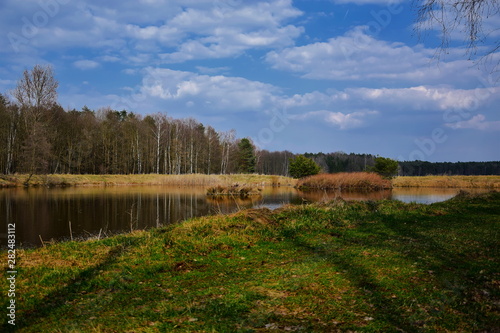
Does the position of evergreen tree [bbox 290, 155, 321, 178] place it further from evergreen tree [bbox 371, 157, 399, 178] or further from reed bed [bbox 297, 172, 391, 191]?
evergreen tree [bbox 371, 157, 399, 178]

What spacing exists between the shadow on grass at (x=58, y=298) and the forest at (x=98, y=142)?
3802 cm

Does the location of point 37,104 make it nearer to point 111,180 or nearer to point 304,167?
point 111,180

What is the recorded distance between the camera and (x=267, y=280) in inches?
210

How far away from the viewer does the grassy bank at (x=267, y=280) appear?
3.97 metres

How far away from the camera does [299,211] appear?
1127 cm

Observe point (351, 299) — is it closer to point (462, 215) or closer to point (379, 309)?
point (379, 309)

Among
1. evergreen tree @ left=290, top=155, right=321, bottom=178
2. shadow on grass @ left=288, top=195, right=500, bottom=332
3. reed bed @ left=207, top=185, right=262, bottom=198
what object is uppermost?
evergreen tree @ left=290, top=155, right=321, bottom=178

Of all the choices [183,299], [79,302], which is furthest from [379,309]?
[79,302]

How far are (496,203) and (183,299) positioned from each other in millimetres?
15202

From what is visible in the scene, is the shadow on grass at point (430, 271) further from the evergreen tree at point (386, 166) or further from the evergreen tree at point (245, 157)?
the evergreen tree at point (245, 157)

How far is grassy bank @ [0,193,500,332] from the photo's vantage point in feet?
13.0

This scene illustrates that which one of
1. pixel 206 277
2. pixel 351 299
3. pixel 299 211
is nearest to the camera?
pixel 351 299

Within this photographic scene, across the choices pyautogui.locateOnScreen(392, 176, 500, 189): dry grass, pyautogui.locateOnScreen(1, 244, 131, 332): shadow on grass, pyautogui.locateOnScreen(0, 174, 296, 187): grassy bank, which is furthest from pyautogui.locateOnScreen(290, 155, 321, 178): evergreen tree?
pyautogui.locateOnScreen(1, 244, 131, 332): shadow on grass

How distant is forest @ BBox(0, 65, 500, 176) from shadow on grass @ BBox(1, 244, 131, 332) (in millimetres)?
38024
